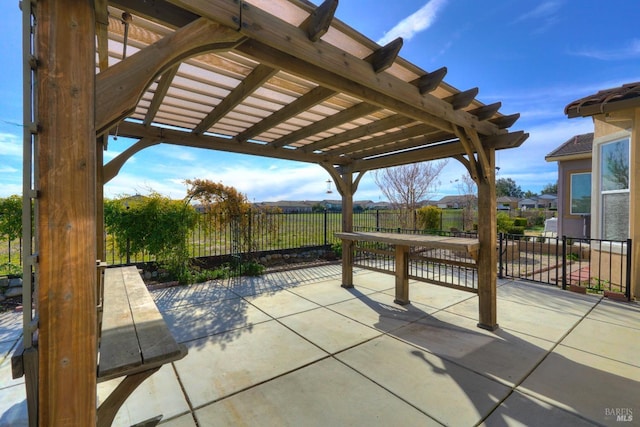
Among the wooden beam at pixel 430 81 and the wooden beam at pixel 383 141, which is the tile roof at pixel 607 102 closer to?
the wooden beam at pixel 383 141

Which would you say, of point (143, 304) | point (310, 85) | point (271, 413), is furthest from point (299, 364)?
point (310, 85)

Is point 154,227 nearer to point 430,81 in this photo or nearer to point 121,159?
point 121,159

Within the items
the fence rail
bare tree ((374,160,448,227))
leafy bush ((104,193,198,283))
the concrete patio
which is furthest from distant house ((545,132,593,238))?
leafy bush ((104,193,198,283))

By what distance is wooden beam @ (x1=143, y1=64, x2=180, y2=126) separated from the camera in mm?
2240

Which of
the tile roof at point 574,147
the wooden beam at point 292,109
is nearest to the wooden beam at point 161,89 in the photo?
the wooden beam at point 292,109

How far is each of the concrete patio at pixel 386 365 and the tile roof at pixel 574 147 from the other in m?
7.04

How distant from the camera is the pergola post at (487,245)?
3.44 m

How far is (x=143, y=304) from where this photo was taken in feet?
7.29

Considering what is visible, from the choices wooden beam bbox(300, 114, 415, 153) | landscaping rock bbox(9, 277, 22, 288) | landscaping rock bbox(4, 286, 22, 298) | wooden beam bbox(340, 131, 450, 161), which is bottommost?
landscaping rock bbox(4, 286, 22, 298)

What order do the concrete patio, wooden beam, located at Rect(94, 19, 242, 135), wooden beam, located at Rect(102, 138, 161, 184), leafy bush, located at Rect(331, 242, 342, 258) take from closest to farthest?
wooden beam, located at Rect(94, 19, 242, 135), the concrete patio, wooden beam, located at Rect(102, 138, 161, 184), leafy bush, located at Rect(331, 242, 342, 258)

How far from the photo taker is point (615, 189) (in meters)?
5.17

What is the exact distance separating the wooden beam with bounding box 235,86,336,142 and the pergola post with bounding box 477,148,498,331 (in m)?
2.25

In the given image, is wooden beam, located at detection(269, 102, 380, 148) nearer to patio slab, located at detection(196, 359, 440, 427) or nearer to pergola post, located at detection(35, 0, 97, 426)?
pergola post, located at detection(35, 0, 97, 426)

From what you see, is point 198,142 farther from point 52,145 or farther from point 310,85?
point 52,145
